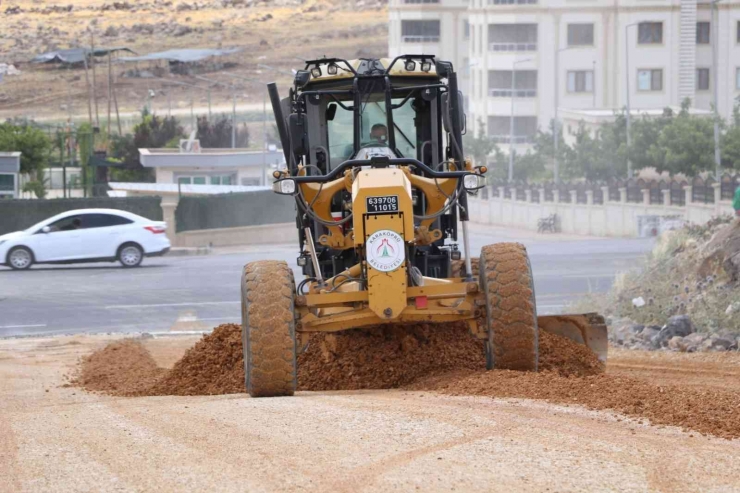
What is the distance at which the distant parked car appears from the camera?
107 ft

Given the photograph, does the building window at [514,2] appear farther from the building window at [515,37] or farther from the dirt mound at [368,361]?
the dirt mound at [368,361]

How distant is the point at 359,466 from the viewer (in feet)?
24.5

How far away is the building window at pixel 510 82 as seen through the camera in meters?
72.6

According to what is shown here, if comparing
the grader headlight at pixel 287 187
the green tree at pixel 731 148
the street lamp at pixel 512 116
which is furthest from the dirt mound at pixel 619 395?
the street lamp at pixel 512 116

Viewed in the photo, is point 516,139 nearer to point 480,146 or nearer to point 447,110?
point 480,146

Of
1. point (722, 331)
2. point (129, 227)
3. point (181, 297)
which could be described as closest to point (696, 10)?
point (129, 227)

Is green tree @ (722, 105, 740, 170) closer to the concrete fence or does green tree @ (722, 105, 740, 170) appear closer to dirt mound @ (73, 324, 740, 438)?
the concrete fence

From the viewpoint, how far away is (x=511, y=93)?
73438 millimetres

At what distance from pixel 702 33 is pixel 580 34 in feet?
22.5

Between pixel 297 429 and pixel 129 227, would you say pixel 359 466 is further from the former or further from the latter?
pixel 129 227

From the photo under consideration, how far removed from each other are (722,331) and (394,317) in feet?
22.7

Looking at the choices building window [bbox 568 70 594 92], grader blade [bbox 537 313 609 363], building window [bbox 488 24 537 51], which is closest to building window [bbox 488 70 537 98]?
building window [bbox 488 24 537 51]

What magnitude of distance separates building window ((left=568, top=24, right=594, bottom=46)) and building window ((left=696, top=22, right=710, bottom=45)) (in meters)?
6.03

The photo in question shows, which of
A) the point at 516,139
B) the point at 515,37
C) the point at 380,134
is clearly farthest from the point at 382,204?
the point at 516,139
